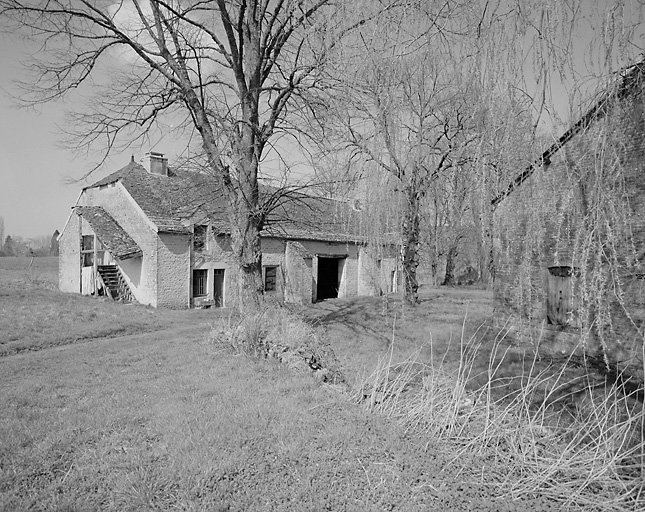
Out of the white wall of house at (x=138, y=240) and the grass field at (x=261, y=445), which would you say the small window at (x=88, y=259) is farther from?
the grass field at (x=261, y=445)

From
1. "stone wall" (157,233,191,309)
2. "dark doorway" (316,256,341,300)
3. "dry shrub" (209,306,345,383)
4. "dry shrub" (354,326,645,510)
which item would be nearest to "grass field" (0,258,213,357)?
"stone wall" (157,233,191,309)

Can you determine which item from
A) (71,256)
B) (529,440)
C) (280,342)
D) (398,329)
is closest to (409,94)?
(529,440)

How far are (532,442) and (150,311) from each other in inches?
595

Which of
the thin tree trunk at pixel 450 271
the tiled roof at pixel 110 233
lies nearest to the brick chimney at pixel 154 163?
the tiled roof at pixel 110 233

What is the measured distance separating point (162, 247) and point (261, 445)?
15.0 m

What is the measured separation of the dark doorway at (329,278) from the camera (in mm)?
25203

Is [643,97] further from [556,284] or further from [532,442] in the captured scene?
[556,284]

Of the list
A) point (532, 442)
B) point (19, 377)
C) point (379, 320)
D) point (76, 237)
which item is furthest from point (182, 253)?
point (532, 442)

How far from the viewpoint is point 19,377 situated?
22.4 feet

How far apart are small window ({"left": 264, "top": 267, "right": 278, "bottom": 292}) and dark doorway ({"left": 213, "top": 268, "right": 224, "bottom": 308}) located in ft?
7.52

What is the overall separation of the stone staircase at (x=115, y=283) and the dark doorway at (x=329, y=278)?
36.1 ft

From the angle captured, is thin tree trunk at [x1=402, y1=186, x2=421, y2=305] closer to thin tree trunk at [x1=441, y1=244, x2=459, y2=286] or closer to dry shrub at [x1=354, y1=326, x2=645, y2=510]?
dry shrub at [x1=354, y1=326, x2=645, y2=510]

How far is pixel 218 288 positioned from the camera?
1981 cm

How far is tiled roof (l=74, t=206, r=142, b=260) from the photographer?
1738 centimetres
